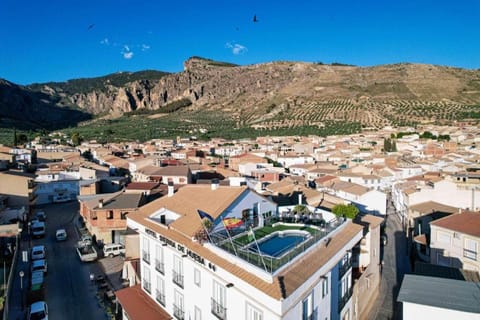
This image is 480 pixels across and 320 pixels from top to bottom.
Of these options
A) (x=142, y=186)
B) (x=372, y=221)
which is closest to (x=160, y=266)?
(x=372, y=221)

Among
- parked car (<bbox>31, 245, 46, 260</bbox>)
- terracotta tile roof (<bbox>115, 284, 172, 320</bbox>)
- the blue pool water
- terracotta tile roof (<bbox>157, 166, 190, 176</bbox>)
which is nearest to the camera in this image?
the blue pool water

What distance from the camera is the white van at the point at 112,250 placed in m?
24.4

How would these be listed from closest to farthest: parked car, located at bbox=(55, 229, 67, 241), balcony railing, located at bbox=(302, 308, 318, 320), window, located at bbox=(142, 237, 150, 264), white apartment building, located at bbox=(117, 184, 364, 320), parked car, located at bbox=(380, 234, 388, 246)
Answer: white apartment building, located at bbox=(117, 184, 364, 320)
balcony railing, located at bbox=(302, 308, 318, 320)
window, located at bbox=(142, 237, 150, 264)
parked car, located at bbox=(380, 234, 388, 246)
parked car, located at bbox=(55, 229, 67, 241)

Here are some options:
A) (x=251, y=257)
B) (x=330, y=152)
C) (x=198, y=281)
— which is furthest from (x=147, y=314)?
(x=330, y=152)

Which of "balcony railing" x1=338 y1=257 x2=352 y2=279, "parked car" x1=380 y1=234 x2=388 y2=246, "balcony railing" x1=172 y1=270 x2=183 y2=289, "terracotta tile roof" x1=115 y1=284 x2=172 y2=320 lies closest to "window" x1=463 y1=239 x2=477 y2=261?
"parked car" x1=380 y1=234 x2=388 y2=246

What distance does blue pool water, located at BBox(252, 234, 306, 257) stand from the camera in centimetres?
1102

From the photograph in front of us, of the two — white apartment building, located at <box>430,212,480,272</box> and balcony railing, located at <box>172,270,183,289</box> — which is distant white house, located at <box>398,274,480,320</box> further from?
white apartment building, located at <box>430,212,480,272</box>

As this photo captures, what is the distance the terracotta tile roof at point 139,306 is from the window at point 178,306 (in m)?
0.66

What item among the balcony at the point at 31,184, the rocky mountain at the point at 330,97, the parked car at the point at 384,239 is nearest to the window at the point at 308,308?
the parked car at the point at 384,239

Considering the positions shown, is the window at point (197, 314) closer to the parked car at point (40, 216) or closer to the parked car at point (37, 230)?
the parked car at point (37, 230)

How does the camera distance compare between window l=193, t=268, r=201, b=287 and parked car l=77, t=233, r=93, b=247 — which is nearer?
window l=193, t=268, r=201, b=287

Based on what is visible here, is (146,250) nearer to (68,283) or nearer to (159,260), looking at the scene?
(159,260)

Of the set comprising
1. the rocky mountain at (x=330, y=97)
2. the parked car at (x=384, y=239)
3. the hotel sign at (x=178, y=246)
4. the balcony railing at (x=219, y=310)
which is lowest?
the parked car at (x=384, y=239)

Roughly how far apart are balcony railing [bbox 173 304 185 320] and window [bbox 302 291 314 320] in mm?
4978
